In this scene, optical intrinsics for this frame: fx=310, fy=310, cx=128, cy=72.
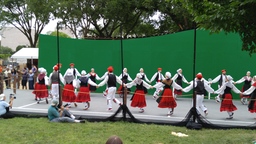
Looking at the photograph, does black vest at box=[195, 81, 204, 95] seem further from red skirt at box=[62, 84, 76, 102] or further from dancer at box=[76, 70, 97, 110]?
red skirt at box=[62, 84, 76, 102]

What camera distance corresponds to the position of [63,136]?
8570mm

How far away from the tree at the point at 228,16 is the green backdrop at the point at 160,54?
1084 centimetres

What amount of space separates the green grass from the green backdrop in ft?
27.9

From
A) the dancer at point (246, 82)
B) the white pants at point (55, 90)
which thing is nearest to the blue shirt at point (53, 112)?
the white pants at point (55, 90)

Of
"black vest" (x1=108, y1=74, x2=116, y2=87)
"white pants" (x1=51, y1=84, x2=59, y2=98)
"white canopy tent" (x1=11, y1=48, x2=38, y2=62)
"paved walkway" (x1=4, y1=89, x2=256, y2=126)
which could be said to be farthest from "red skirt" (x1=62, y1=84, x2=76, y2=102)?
"white canopy tent" (x1=11, y1=48, x2=38, y2=62)

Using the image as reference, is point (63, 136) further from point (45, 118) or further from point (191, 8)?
point (191, 8)

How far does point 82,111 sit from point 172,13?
15.4 meters

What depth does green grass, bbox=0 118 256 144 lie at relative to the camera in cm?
815

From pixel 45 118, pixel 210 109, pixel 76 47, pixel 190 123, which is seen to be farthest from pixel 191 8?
pixel 76 47

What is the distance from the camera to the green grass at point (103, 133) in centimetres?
815

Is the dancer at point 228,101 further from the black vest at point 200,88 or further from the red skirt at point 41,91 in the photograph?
the red skirt at point 41,91

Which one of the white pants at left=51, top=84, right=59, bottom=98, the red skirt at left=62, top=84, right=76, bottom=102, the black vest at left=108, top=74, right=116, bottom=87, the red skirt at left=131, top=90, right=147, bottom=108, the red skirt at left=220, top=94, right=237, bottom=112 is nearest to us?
the red skirt at left=220, top=94, right=237, bottom=112

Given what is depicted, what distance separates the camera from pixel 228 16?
5.98m

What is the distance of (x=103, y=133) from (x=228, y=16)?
4946 millimetres
